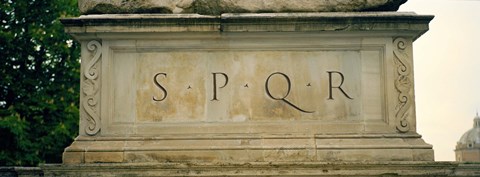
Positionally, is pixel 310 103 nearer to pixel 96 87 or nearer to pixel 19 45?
pixel 96 87

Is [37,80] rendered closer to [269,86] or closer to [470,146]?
[269,86]

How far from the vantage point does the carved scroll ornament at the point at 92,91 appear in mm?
8570

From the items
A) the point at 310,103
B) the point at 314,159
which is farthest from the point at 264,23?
the point at 314,159

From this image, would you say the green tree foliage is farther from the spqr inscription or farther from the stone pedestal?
the spqr inscription

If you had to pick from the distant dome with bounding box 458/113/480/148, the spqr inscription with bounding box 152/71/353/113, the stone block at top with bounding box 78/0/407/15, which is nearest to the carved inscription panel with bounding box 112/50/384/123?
the spqr inscription with bounding box 152/71/353/113

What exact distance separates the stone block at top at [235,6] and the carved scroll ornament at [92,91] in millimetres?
493

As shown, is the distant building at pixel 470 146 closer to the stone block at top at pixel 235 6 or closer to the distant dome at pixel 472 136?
the distant dome at pixel 472 136

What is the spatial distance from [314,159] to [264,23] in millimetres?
1595

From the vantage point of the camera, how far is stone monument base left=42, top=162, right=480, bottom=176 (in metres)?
8.06

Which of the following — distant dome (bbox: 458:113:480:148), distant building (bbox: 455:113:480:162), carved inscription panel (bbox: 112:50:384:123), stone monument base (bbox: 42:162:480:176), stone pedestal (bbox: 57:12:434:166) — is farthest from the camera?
distant dome (bbox: 458:113:480:148)

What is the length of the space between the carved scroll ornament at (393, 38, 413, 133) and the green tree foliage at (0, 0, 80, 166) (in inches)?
594

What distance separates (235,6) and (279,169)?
6.44ft

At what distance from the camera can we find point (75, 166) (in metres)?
8.15

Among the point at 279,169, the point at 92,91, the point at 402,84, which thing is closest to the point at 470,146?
the point at 402,84
